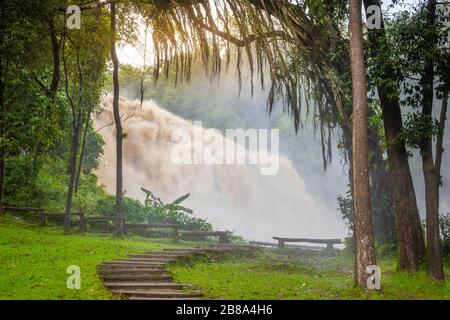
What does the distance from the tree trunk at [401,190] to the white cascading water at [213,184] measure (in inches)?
731

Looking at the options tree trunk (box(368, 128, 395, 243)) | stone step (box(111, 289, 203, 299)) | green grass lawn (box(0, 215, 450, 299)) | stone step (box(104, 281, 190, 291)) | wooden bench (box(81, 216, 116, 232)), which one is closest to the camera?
stone step (box(111, 289, 203, 299))

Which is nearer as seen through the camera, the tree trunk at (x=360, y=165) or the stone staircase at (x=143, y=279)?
the stone staircase at (x=143, y=279)

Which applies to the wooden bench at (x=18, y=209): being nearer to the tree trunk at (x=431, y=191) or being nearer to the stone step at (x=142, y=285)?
the stone step at (x=142, y=285)

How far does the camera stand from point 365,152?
25.1 ft

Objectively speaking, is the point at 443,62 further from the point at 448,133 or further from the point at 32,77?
the point at 448,133

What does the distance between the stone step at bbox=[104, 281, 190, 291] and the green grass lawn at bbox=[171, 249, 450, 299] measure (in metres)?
0.59

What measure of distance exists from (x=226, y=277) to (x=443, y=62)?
21.5ft

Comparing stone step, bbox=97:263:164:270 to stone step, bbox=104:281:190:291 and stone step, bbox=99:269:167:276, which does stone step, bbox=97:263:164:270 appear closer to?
stone step, bbox=99:269:167:276

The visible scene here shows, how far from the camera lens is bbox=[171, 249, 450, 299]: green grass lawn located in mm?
7582

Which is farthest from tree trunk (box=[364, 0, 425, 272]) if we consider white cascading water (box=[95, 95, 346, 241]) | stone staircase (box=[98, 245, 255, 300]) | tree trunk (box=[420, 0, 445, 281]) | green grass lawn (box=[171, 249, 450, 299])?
white cascading water (box=[95, 95, 346, 241])

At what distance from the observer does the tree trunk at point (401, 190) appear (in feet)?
31.9

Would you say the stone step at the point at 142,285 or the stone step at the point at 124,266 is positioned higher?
the stone step at the point at 124,266

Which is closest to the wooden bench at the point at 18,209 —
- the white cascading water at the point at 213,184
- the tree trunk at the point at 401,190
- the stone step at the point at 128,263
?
the white cascading water at the point at 213,184

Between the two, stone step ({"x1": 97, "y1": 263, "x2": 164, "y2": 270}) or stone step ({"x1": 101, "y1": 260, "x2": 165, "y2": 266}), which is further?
stone step ({"x1": 101, "y1": 260, "x2": 165, "y2": 266})
